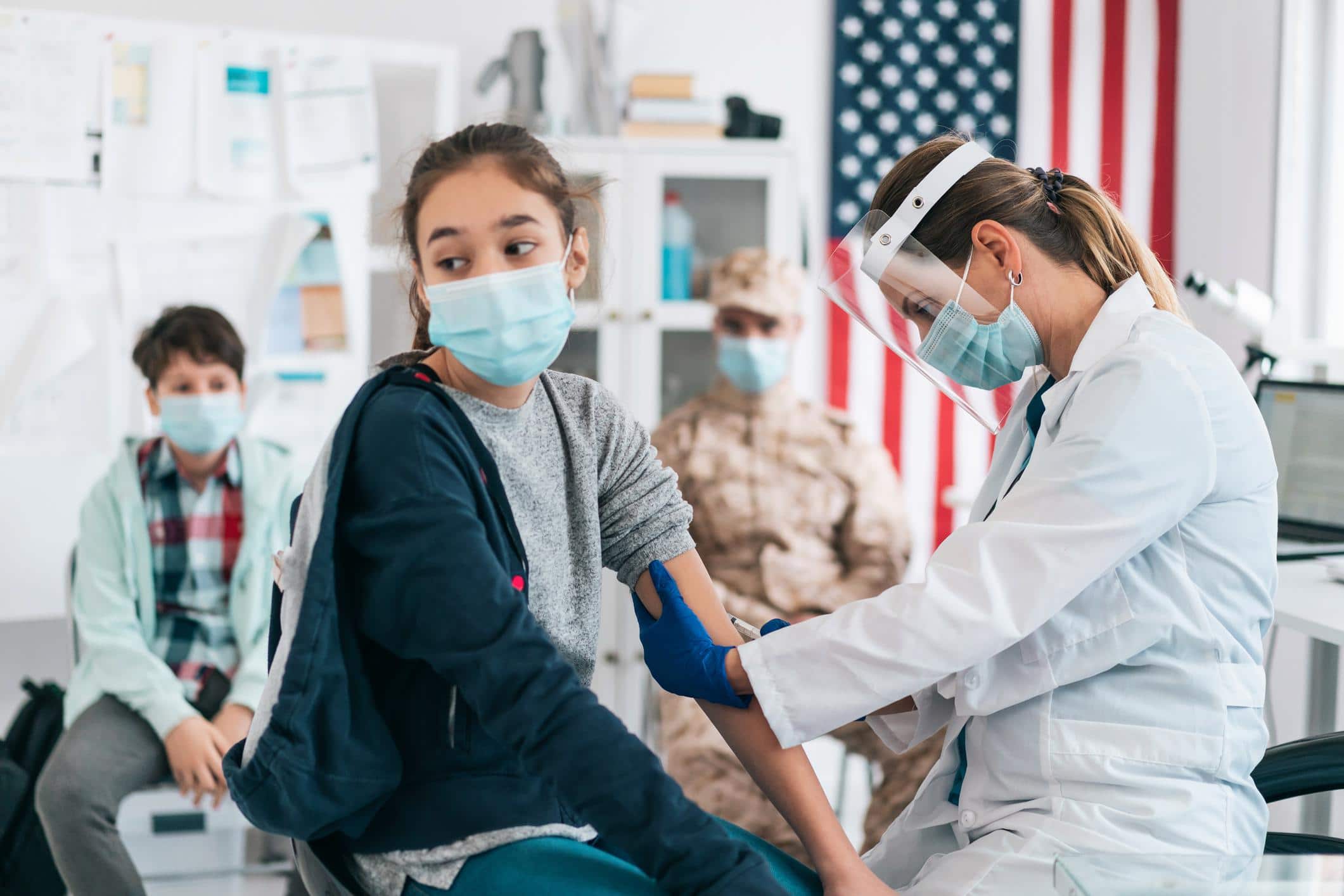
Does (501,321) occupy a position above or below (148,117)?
below

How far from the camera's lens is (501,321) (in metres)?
1.12

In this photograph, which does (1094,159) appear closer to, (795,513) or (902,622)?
(795,513)

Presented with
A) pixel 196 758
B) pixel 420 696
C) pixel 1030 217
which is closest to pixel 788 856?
pixel 420 696

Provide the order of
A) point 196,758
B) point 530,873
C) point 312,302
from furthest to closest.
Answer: point 312,302, point 196,758, point 530,873

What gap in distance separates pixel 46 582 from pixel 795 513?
6.24 ft

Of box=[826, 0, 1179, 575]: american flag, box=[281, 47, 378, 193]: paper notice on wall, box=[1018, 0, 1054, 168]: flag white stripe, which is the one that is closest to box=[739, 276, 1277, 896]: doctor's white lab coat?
box=[281, 47, 378, 193]: paper notice on wall

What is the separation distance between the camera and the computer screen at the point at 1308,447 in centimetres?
233

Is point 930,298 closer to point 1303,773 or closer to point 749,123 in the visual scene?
point 1303,773

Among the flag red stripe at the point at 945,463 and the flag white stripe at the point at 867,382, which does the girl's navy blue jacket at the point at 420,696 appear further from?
the flag red stripe at the point at 945,463

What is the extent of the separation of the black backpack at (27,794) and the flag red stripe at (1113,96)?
338 cm

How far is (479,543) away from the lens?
99cm

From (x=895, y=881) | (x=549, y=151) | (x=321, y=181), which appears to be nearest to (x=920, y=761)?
(x=895, y=881)

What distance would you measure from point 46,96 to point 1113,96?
320 cm

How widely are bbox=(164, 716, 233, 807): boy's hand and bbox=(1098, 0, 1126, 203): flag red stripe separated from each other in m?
3.14
